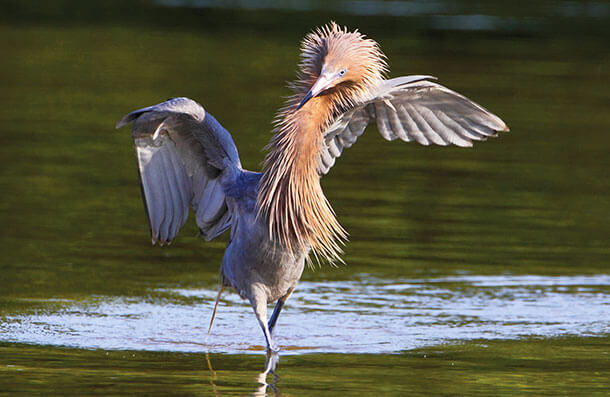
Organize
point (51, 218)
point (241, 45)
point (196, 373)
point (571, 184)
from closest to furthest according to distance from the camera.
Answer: point (196, 373) → point (51, 218) → point (571, 184) → point (241, 45)

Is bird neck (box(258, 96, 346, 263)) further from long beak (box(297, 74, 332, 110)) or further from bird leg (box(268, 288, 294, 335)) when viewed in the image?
bird leg (box(268, 288, 294, 335))

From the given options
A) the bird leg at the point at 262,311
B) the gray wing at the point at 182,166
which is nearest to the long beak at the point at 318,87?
the gray wing at the point at 182,166

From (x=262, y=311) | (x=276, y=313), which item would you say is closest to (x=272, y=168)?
(x=262, y=311)

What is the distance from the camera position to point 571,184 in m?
14.6

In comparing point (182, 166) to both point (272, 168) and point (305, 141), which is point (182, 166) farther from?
point (305, 141)

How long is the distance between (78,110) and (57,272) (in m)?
8.44

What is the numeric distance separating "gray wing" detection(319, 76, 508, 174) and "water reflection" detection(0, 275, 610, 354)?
115 centimetres

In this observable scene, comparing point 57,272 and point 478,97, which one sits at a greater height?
point 478,97

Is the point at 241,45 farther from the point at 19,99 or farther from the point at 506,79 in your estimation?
the point at 19,99

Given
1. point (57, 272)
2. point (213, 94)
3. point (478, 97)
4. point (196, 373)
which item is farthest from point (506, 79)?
point (196, 373)

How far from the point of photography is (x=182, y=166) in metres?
8.73

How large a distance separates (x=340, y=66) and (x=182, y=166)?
136 centimetres

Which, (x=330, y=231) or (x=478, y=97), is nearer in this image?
(x=330, y=231)

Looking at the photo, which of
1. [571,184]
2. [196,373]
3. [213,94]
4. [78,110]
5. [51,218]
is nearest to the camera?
[196,373]
